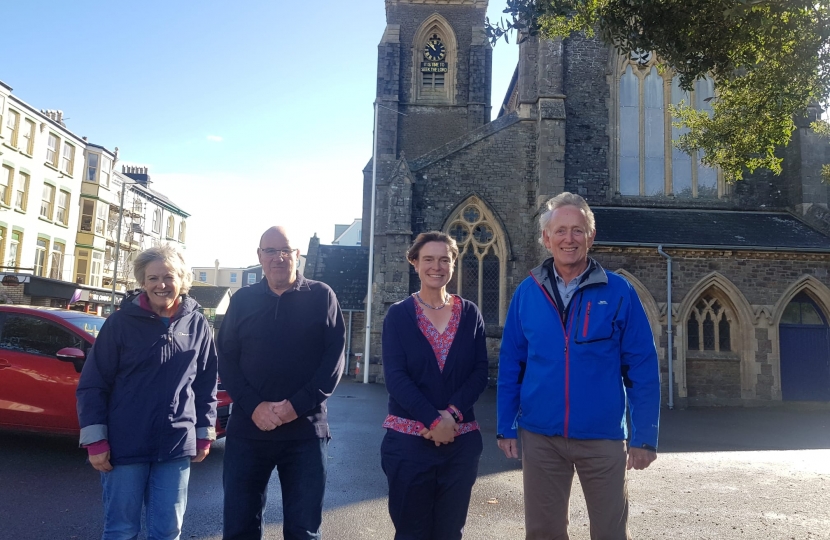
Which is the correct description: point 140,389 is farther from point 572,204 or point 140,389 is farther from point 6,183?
point 6,183

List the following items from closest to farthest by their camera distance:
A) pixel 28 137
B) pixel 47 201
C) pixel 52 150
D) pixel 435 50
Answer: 1. pixel 435 50
2. pixel 28 137
3. pixel 47 201
4. pixel 52 150

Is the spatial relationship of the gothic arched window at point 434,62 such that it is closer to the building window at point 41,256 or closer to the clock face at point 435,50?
the clock face at point 435,50

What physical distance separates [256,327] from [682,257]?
47.0 ft

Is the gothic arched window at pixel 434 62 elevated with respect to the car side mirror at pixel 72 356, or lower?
elevated

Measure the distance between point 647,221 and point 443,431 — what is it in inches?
592

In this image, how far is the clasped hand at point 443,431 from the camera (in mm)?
2818

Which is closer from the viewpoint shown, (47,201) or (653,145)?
(653,145)

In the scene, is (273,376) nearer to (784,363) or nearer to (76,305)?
(784,363)

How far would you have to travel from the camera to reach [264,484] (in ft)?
10.2

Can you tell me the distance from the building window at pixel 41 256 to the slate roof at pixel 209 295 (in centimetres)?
1388

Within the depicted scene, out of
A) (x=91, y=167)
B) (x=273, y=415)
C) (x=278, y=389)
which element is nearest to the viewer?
(x=273, y=415)

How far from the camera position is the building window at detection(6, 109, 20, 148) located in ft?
82.7

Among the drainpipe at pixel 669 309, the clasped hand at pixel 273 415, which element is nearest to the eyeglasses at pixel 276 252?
the clasped hand at pixel 273 415

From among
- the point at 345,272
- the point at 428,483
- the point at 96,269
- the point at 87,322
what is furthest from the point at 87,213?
the point at 428,483
